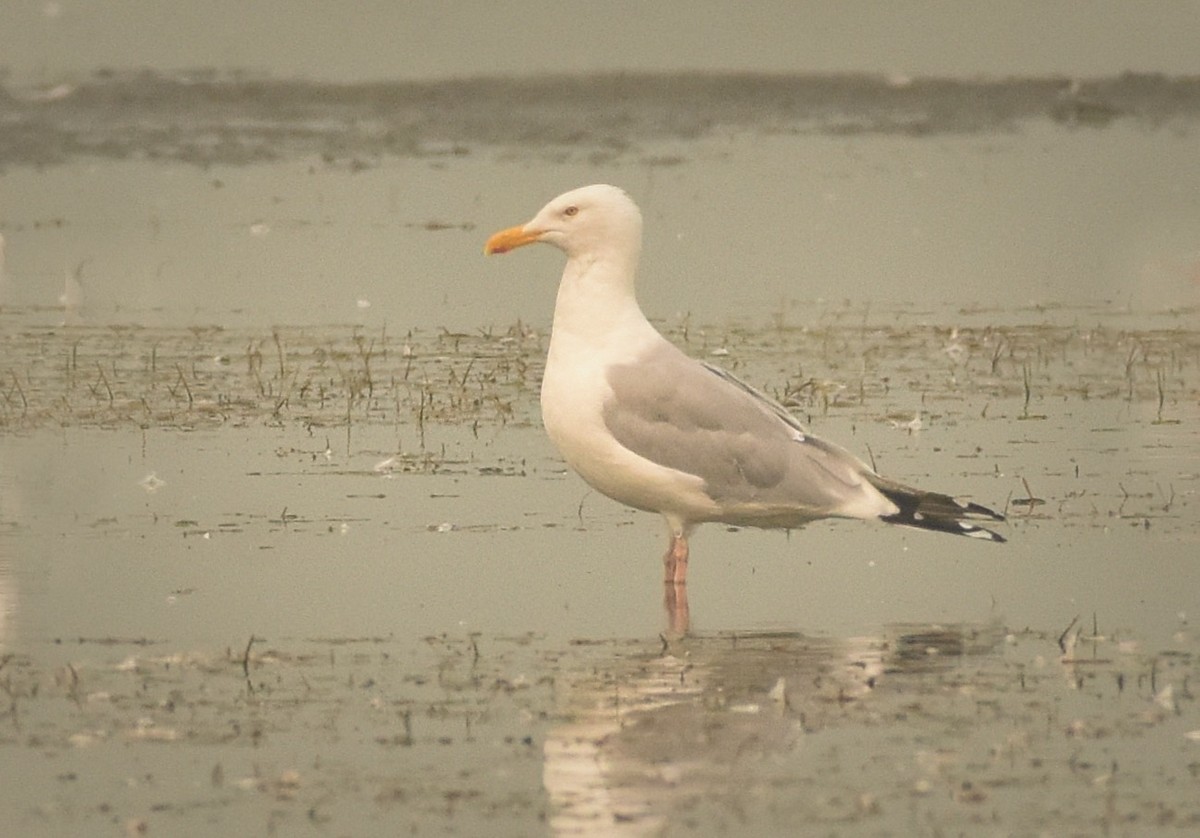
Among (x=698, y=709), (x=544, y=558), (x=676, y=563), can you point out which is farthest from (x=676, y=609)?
(x=698, y=709)

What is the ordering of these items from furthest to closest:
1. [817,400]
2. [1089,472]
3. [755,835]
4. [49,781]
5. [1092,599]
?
[817,400]
[1089,472]
[1092,599]
[49,781]
[755,835]

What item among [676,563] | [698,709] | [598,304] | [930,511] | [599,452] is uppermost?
[598,304]

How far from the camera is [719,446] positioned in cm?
1027

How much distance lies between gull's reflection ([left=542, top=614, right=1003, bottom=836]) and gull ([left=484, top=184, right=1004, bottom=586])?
83 cm

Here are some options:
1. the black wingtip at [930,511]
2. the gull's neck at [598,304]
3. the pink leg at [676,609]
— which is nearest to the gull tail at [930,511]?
the black wingtip at [930,511]

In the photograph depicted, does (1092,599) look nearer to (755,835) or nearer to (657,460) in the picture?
(657,460)

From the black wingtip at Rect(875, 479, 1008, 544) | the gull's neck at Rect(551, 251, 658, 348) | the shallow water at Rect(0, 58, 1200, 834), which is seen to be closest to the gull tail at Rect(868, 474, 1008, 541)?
the black wingtip at Rect(875, 479, 1008, 544)

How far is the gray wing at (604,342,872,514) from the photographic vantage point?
33.5 ft

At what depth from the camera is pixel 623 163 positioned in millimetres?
27969

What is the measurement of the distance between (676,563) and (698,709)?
6.57ft

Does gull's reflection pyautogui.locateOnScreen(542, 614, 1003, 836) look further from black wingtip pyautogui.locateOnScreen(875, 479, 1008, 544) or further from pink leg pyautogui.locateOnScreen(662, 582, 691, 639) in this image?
black wingtip pyautogui.locateOnScreen(875, 479, 1008, 544)

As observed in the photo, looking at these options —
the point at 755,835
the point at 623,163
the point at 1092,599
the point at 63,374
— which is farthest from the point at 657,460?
the point at 623,163

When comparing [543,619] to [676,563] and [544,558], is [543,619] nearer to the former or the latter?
[676,563]

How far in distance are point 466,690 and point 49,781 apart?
5.11 ft
